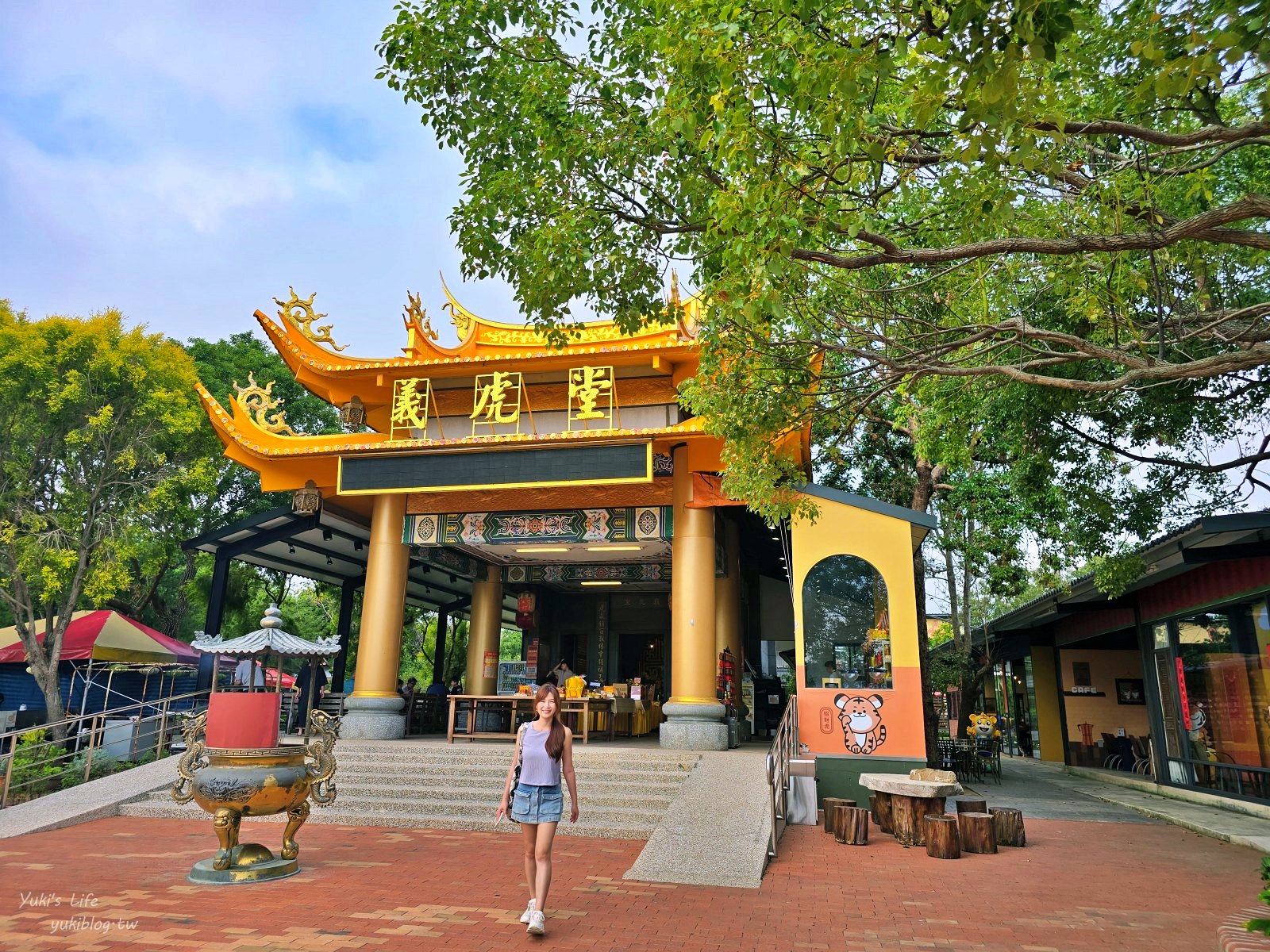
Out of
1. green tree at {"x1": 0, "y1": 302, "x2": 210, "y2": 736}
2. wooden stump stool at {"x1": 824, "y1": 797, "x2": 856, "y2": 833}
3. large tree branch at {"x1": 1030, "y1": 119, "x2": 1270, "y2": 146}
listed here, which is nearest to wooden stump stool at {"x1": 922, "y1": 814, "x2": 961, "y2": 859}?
wooden stump stool at {"x1": 824, "y1": 797, "x2": 856, "y2": 833}

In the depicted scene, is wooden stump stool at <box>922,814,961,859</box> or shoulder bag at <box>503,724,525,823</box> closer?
shoulder bag at <box>503,724,525,823</box>

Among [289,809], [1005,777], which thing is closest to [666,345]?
[289,809]

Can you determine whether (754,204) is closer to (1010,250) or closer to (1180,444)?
(1010,250)

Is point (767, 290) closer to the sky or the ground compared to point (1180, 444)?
closer to the ground

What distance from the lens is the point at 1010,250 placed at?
16.2 ft

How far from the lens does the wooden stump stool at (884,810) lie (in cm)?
811

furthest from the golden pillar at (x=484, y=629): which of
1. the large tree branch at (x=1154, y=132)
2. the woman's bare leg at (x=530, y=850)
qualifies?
Answer: the large tree branch at (x=1154, y=132)

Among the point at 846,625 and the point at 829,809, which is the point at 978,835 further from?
the point at 846,625

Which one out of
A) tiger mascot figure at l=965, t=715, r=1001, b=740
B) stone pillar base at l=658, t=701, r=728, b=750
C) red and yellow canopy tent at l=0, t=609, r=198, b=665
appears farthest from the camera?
red and yellow canopy tent at l=0, t=609, r=198, b=665

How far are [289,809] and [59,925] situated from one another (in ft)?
5.34

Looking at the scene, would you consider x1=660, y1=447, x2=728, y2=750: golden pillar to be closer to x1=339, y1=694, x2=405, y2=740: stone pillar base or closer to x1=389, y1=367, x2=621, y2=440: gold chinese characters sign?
x1=389, y1=367, x2=621, y2=440: gold chinese characters sign

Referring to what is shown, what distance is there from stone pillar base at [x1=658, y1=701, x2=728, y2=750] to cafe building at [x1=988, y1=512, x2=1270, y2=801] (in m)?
6.03

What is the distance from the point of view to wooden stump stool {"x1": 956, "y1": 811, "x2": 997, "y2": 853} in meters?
7.55

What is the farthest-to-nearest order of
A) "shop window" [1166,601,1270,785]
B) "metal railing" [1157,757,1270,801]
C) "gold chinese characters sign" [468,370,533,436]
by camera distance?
"gold chinese characters sign" [468,370,533,436] < "metal railing" [1157,757,1270,801] < "shop window" [1166,601,1270,785]
